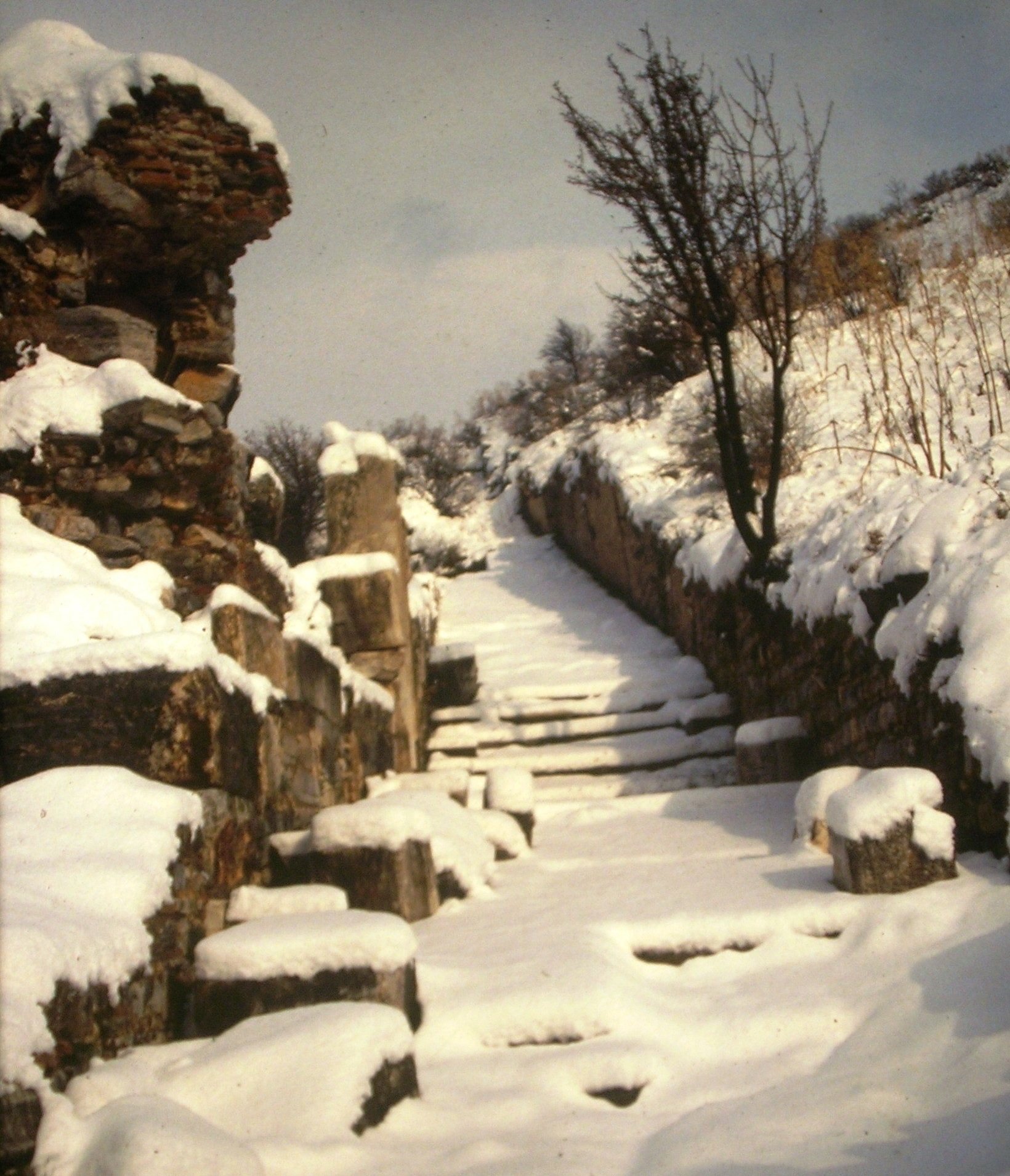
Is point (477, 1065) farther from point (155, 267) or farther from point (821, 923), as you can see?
point (155, 267)

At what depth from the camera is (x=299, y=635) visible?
5004 millimetres

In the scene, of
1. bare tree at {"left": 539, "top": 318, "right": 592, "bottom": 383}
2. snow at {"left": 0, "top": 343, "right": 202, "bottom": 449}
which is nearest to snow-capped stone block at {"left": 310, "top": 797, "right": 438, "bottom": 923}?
snow at {"left": 0, "top": 343, "right": 202, "bottom": 449}

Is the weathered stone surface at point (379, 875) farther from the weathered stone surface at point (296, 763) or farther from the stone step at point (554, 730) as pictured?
the stone step at point (554, 730)

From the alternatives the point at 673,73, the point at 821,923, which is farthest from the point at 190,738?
the point at 673,73

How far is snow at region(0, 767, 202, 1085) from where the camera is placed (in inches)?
81.4

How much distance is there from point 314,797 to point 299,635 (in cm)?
75

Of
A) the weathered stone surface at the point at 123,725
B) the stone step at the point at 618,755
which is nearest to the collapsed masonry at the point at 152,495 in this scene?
the weathered stone surface at the point at 123,725

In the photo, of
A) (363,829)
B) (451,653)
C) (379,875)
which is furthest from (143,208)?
(451,653)

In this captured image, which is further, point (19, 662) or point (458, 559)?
point (458, 559)

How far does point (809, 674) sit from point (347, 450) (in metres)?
3.42

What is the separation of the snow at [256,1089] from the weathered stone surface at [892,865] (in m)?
1.83

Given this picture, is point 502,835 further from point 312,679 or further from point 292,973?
point 292,973

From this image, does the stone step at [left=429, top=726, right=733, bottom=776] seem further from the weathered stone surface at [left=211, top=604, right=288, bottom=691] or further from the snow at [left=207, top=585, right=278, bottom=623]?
the snow at [left=207, top=585, right=278, bottom=623]

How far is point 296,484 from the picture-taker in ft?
44.1
